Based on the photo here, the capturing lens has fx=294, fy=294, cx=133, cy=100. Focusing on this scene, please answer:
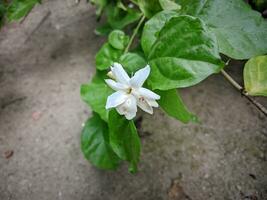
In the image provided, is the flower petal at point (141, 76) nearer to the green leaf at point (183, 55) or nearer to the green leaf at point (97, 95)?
the green leaf at point (183, 55)

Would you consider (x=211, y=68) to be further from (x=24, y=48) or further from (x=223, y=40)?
(x=24, y=48)

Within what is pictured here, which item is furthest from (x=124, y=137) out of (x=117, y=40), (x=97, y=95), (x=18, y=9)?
(x=18, y=9)

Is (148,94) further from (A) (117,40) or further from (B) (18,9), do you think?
(B) (18,9)

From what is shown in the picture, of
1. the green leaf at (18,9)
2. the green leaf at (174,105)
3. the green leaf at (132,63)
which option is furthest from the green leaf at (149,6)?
the green leaf at (18,9)

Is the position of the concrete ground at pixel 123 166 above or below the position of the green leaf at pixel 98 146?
below

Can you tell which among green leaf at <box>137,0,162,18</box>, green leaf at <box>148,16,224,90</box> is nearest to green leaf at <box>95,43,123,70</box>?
green leaf at <box>137,0,162,18</box>

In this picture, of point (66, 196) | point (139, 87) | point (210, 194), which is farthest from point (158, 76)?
point (66, 196)

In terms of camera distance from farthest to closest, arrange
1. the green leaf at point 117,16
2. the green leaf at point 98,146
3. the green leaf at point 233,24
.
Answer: the green leaf at point 117,16
the green leaf at point 98,146
the green leaf at point 233,24

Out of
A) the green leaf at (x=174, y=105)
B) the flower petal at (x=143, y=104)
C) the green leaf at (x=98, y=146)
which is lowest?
the green leaf at (x=98, y=146)

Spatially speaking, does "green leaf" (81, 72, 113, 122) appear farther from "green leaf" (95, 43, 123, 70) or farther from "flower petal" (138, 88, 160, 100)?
"flower petal" (138, 88, 160, 100)
